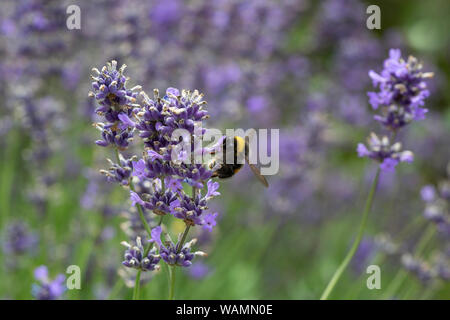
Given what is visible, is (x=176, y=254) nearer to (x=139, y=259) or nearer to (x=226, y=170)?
(x=139, y=259)

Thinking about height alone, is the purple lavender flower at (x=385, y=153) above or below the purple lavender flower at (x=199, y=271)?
above

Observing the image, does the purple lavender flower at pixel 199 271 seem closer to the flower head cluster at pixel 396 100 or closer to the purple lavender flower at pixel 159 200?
the flower head cluster at pixel 396 100

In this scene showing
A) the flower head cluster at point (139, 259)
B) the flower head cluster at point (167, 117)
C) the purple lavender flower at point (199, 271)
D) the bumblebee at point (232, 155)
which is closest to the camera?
the flower head cluster at point (167, 117)

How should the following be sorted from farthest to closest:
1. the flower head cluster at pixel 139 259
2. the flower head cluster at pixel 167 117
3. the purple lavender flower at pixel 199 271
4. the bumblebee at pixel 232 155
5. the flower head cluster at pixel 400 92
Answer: the purple lavender flower at pixel 199 271 < the bumblebee at pixel 232 155 < the flower head cluster at pixel 400 92 < the flower head cluster at pixel 139 259 < the flower head cluster at pixel 167 117

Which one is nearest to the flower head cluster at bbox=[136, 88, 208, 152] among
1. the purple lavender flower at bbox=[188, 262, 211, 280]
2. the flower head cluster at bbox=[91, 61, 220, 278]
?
the flower head cluster at bbox=[91, 61, 220, 278]

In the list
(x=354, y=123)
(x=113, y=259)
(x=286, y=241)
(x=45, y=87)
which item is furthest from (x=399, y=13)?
(x=113, y=259)

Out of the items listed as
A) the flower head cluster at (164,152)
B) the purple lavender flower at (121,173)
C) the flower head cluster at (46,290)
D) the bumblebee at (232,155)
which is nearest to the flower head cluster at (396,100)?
the bumblebee at (232,155)

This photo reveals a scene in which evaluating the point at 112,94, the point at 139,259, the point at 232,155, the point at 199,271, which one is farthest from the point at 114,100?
the point at 199,271
